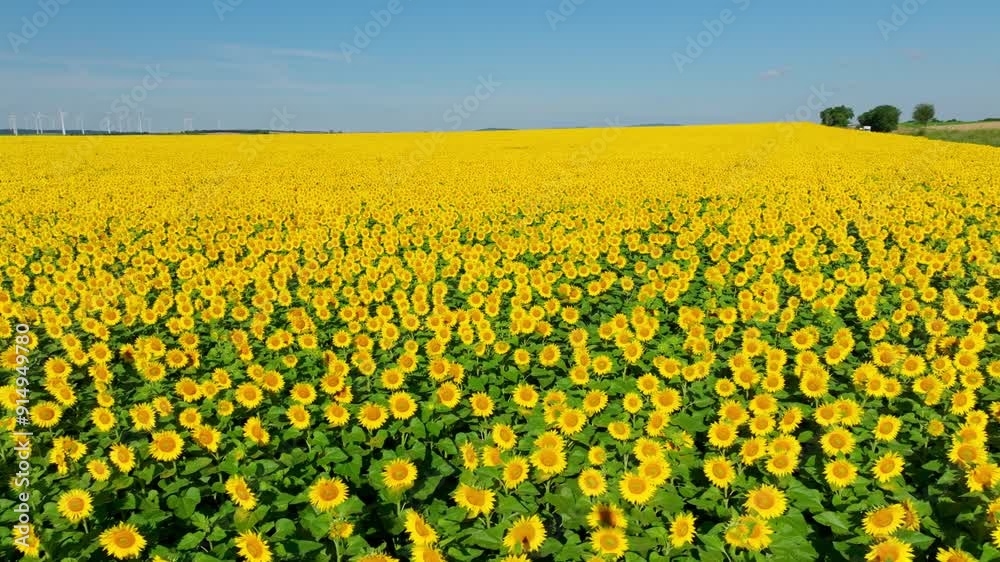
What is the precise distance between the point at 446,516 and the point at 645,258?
28.5 feet

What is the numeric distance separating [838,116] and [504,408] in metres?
122

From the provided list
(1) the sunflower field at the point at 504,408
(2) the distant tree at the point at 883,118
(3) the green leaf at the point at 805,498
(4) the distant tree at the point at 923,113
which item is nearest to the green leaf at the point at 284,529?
(1) the sunflower field at the point at 504,408

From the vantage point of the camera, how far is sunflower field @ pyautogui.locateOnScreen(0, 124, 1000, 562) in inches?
137

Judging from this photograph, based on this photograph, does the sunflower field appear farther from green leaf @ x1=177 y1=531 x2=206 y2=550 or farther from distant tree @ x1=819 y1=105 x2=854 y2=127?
distant tree @ x1=819 y1=105 x2=854 y2=127

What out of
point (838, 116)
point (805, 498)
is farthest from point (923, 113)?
point (805, 498)

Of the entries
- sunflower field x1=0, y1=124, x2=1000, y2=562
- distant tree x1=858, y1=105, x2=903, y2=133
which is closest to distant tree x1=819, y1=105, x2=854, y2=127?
distant tree x1=858, y1=105, x2=903, y2=133

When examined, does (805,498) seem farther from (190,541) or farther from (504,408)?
(190,541)

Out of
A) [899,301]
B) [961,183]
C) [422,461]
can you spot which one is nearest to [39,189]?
[422,461]

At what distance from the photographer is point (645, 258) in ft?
37.3

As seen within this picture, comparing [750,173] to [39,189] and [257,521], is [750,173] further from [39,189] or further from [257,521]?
[39,189]

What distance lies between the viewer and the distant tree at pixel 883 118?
8956cm

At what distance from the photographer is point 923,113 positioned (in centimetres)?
11356

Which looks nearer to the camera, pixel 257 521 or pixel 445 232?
pixel 257 521

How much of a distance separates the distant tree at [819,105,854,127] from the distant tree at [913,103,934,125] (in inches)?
763
